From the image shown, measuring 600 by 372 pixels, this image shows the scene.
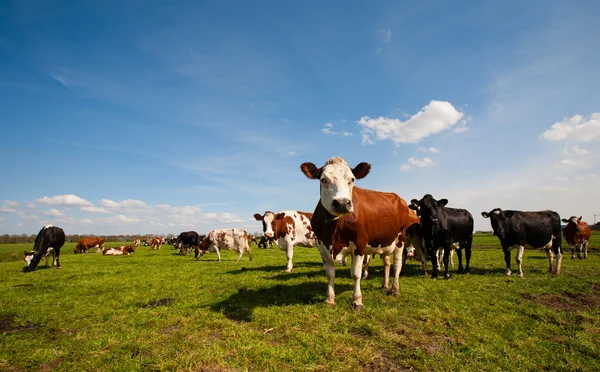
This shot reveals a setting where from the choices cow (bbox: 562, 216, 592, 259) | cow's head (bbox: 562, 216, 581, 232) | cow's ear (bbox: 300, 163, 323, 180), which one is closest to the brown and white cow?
cow's ear (bbox: 300, 163, 323, 180)

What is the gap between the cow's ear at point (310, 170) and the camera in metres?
6.28

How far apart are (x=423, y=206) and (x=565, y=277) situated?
533 cm

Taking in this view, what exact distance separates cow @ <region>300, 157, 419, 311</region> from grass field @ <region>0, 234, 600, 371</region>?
1019mm

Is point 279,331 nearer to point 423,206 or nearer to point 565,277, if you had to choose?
point 423,206

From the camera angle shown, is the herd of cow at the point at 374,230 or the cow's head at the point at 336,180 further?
the herd of cow at the point at 374,230

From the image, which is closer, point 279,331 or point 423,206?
point 279,331

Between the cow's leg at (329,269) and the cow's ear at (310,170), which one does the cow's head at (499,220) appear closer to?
the cow's leg at (329,269)

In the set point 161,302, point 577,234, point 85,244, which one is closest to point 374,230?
point 161,302

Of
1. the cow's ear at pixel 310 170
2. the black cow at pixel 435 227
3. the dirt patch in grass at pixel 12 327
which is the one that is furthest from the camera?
the black cow at pixel 435 227

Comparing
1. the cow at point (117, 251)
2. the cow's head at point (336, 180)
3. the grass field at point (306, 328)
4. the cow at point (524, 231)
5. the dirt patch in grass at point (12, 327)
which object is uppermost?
the cow's head at point (336, 180)

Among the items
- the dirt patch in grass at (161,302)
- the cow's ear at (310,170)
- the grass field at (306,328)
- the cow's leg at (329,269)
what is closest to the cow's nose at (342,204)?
the cow's ear at (310,170)

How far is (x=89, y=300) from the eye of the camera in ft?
26.8

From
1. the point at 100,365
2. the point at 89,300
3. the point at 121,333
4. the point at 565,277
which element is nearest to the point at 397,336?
the point at 100,365

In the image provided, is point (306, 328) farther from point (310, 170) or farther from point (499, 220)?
point (499, 220)
